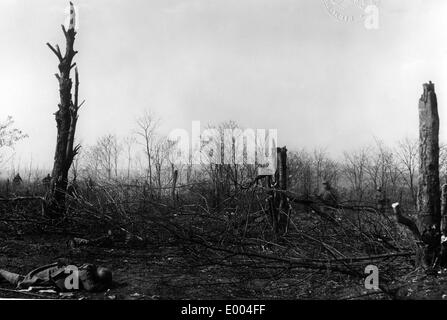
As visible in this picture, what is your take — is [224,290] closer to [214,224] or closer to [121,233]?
[214,224]

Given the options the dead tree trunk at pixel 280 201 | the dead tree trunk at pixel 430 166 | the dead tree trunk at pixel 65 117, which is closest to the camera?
the dead tree trunk at pixel 430 166

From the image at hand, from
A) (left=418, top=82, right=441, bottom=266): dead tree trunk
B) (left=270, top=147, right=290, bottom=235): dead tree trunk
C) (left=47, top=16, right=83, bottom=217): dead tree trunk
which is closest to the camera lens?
(left=418, top=82, right=441, bottom=266): dead tree trunk

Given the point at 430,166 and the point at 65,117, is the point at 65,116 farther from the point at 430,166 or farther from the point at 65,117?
the point at 430,166

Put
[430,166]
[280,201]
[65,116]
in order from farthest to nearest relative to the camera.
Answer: [65,116] → [280,201] → [430,166]

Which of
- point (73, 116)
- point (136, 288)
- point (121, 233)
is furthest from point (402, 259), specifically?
point (73, 116)

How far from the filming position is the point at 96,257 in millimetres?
8367

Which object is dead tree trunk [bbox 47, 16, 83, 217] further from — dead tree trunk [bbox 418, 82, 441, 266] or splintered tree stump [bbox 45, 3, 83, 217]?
dead tree trunk [bbox 418, 82, 441, 266]

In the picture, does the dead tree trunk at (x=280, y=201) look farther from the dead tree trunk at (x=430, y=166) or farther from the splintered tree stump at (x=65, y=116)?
the splintered tree stump at (x=65, y=116)

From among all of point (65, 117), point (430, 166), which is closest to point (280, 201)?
point (430, 166)

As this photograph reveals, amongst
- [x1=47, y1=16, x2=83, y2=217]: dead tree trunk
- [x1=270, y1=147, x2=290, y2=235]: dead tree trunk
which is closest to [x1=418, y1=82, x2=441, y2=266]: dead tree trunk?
[x1=270, y1=147, x2=290, y2=235]: dead tree trunk

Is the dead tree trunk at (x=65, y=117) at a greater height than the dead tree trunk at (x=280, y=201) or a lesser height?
greater

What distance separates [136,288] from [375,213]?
13.4ft

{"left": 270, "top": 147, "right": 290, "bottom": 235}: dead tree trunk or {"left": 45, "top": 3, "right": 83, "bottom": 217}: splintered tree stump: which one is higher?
{"left": 45, "top": 3, "right": 83, "bottom": 217}: splintered tree stump

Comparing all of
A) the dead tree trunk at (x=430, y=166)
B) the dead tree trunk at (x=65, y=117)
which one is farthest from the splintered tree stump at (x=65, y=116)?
the dead tree trunk at (x=430, y=166)
